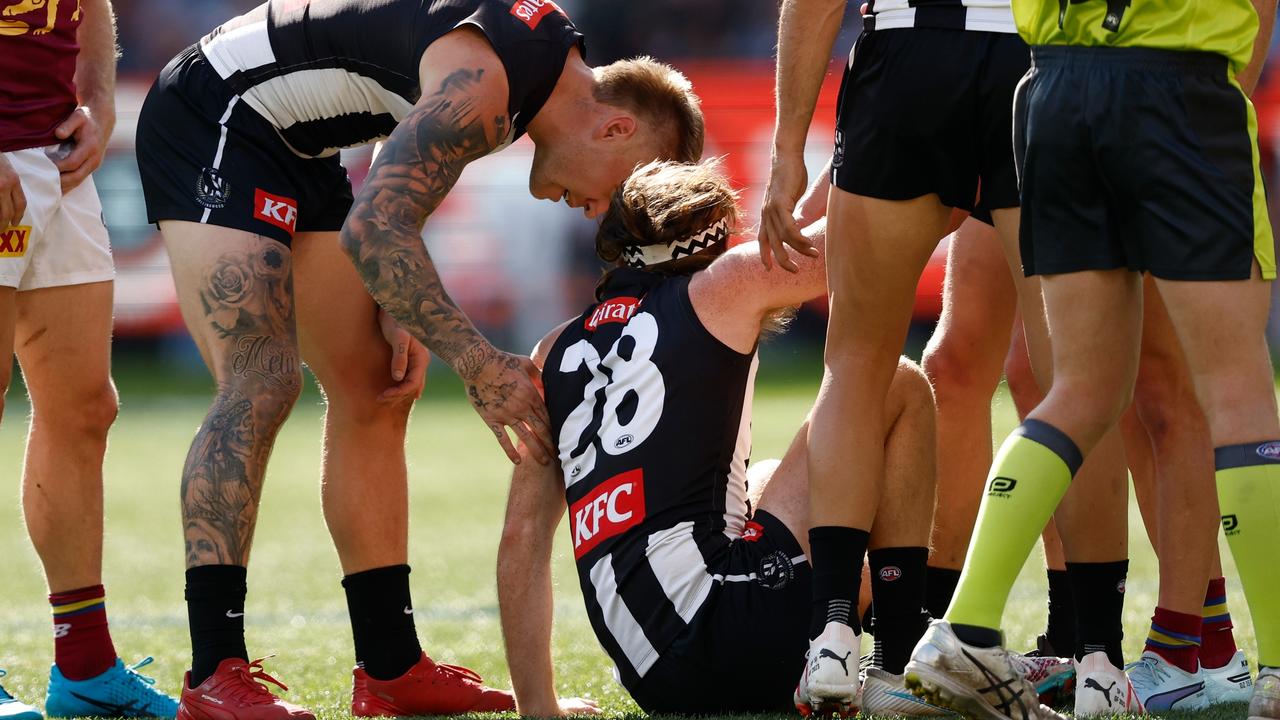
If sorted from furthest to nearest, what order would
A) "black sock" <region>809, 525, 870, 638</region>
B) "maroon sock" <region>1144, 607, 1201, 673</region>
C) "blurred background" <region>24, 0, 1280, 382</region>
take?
"blurred background" <region>24, 0, 1280, 382</region>
"maroon sock" <region>1144, 607, 1201, 673</region>
"black sock" <region>809, 525, 870, 638</region>

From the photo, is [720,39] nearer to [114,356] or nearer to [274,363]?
[114,356]

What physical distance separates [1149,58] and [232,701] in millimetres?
2180

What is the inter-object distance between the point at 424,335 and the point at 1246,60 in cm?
174

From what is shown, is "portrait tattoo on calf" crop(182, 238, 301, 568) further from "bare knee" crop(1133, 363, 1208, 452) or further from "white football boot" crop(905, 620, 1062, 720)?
"bare knee" crop(1133, 363, 1208, 452)

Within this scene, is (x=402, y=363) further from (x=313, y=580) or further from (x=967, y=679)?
(x=313, y=580)

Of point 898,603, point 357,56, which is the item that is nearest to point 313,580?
point 357,56

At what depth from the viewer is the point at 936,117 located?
2.84 metres

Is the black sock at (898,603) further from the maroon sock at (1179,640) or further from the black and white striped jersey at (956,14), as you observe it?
the black and white striped jersey at (956,14)

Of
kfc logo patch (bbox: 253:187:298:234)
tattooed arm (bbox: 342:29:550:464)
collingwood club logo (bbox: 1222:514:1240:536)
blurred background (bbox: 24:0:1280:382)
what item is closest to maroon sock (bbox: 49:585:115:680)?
kfc logo patch (bbox: 253:187:298:234)

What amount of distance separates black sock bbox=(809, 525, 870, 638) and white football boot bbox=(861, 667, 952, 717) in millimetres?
145

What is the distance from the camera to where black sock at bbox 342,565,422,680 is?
356 centimetres

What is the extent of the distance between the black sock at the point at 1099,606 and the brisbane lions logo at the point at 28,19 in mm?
2806

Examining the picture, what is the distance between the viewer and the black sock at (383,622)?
3557mm

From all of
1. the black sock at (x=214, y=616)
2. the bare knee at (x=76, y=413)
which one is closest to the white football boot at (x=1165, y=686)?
the black sock at (x=214, y=616)
